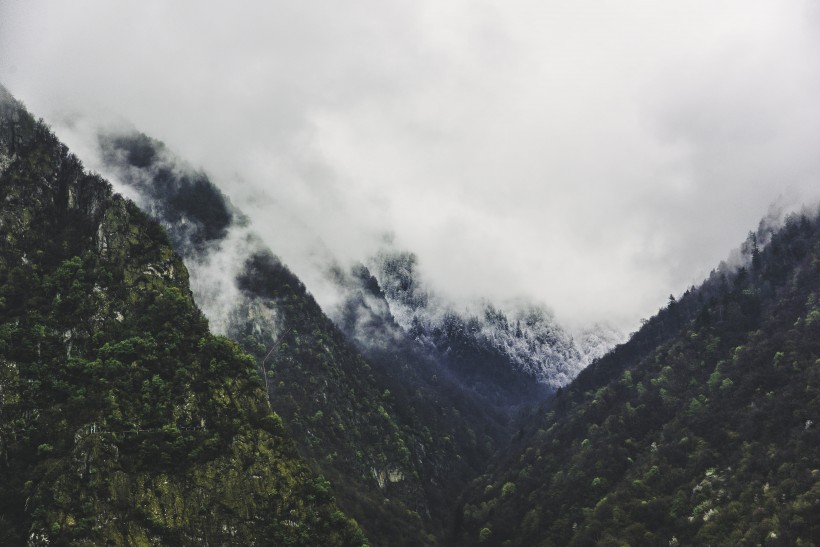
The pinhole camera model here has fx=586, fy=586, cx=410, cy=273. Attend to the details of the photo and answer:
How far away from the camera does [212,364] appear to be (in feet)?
460

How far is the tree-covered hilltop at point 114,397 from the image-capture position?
106m

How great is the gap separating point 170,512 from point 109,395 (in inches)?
1072

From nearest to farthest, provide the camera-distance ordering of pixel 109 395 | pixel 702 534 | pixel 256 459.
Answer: pixel 109 395 → pixel 256 459 → pixel 702 534

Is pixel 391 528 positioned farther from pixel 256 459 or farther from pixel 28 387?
pixel 28 387

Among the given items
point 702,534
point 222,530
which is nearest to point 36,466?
point 222,530

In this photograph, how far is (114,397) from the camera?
119812 mm

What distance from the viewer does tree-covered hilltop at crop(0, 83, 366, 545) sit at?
347 ft

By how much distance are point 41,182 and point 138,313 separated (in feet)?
154

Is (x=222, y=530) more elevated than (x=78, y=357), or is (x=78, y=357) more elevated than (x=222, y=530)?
(x=78, y=357)

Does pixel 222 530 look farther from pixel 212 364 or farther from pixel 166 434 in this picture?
pixel 212 364

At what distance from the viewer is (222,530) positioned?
385ft

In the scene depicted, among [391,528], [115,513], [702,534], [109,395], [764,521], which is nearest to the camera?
[115,513]

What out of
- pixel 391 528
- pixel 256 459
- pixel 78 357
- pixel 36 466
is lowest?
pixel 391 528

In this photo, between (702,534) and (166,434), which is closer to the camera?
(166,434)
